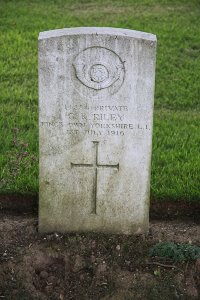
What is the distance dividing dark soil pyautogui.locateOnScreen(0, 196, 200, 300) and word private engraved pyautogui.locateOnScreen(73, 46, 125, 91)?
1120mm

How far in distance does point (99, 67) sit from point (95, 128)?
415mm

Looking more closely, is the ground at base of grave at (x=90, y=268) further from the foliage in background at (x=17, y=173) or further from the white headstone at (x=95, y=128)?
the foliage in background at (x=17, y=173)

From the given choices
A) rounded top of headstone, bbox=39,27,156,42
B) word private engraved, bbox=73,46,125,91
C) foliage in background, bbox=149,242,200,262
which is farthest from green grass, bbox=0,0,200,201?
rounded top of headstone, bbox=39,27,156,42

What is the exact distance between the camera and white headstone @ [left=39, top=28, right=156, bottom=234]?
13.4 feet

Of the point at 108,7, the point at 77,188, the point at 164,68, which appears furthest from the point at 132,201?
the point at 108,7

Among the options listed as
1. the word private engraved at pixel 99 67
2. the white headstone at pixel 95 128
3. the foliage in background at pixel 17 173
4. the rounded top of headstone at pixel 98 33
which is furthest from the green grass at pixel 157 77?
the rounded top of headstone at pixel 98 33

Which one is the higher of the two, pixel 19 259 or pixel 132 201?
pixel 132 201

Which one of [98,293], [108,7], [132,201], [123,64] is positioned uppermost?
[108,7]

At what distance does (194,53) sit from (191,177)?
379cm

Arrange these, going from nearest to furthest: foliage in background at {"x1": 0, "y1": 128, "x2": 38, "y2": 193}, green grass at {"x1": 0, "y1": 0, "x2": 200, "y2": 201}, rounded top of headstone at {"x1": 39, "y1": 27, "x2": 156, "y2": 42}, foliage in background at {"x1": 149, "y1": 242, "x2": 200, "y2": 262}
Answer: rounded top of headstone at {"x1": 39, "y1": 27, "x2": 156, "y2": 42} < foliage in background at {"x1": 149, "y1": 242, "x2": 200, "y2": 262} < foliage in background at {"x1": 0, "y1": 128, "x2": 38, "y2": 193} < green grass at {"x1": 0, "y1": 0, "x2": 200, "y2": 201}

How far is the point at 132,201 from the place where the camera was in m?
4.46

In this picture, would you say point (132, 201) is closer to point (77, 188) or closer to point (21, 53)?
point (77, 188)

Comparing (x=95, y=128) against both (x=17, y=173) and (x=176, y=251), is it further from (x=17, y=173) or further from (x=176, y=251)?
(x=176, y=251)

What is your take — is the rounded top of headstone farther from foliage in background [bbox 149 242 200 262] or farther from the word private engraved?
foliage in background [bbox 149 242 200 262]
